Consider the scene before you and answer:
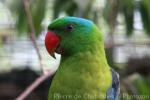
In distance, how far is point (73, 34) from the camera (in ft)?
3.15

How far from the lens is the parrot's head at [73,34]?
95 centimetres

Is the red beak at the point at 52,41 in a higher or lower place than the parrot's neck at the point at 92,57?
higher

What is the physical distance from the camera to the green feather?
0.93 metres

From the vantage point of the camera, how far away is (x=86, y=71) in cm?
94

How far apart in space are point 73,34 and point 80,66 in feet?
0.24

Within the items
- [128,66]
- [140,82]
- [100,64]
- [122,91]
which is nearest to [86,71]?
[100,64]

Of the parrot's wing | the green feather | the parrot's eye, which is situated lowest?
the parrot's wing

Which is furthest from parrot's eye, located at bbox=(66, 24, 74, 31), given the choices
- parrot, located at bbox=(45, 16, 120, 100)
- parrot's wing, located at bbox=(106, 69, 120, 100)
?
parrot's wing, located at bbox=(106, 69, 120, 100)

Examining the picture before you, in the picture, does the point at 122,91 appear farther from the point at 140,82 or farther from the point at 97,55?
the point at 97,55

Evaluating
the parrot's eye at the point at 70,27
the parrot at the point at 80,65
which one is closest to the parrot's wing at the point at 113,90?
the parrot at the point at 80,65

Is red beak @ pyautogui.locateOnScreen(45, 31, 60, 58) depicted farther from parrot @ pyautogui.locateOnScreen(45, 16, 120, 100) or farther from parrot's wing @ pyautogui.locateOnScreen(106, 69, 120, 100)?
parrot's wing @ pyautogui.locateOnScreen(106, 69, 120, 100)

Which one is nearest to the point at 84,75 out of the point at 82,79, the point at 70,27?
the point at 82,79

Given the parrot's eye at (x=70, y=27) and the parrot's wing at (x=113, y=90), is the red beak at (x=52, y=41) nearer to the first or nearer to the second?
the parrot's eye at (x=70, y=27)

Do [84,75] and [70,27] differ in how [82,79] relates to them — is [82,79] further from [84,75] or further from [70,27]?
[70,27]
